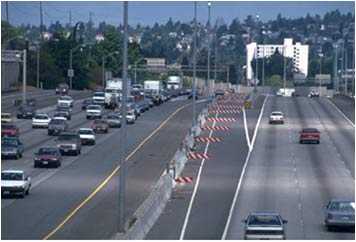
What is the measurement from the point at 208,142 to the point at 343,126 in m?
20.2

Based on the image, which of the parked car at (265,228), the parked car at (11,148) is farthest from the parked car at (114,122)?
the parked car at (265,228)

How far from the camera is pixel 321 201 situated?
2008 inches

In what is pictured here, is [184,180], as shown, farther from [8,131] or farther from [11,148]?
[8,131]

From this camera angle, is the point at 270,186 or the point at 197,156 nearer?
the point at 270,186

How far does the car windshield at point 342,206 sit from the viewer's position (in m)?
41.0

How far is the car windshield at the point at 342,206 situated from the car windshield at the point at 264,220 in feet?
16.0

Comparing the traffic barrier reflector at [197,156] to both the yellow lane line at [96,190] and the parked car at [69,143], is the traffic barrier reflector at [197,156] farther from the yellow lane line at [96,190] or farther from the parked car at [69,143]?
the parked car at [69,143]

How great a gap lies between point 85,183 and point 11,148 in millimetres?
12471

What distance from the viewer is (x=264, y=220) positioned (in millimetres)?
36656

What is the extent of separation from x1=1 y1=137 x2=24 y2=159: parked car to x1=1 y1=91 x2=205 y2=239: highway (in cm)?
53

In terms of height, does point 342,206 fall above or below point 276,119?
above

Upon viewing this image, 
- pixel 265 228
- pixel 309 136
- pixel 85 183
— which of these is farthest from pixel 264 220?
pixel 309 136

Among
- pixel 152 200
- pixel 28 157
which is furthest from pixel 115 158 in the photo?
pixel 152 200

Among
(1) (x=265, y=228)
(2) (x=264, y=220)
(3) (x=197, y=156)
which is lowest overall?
(3) (x=197, y=156)
